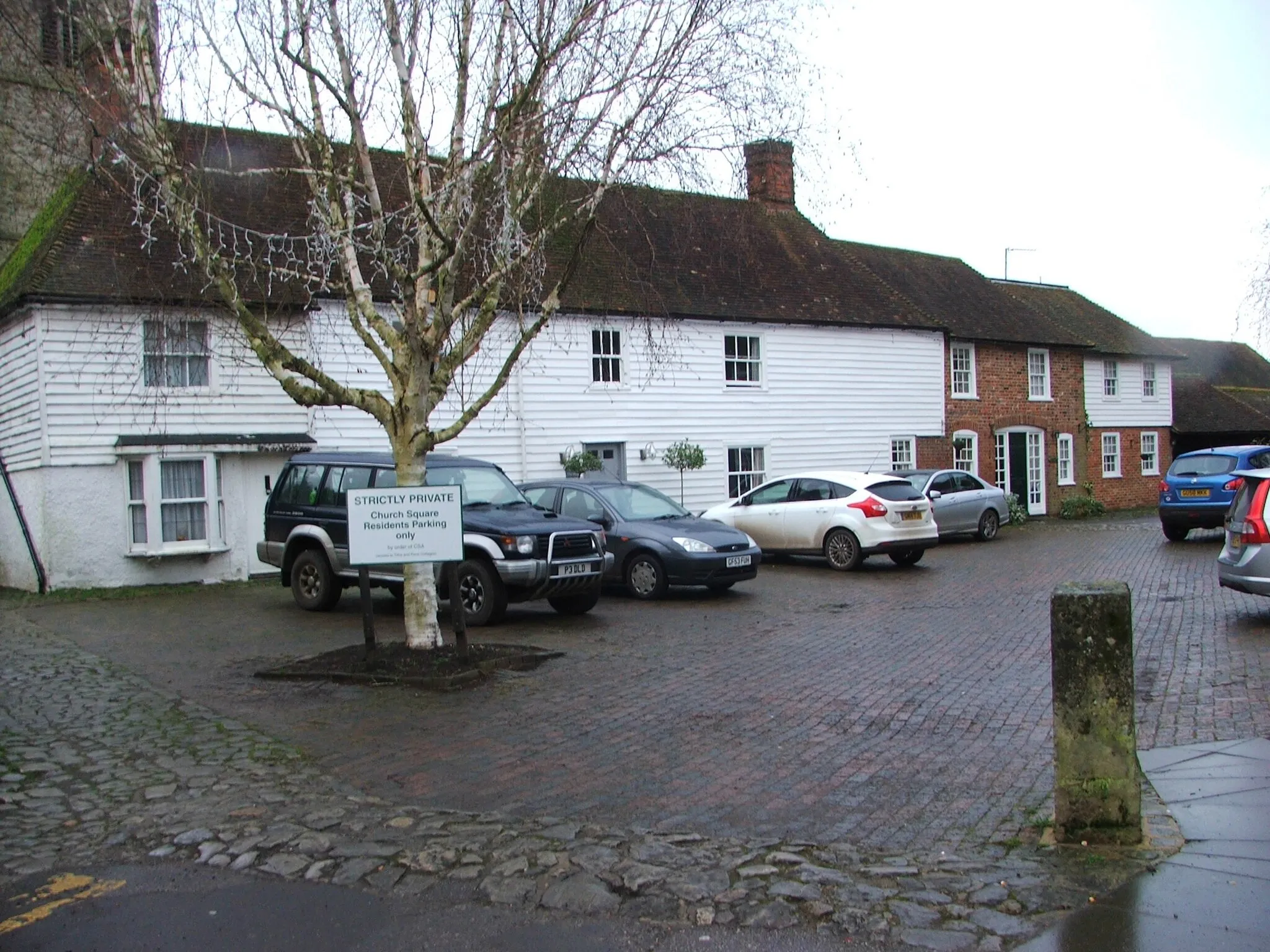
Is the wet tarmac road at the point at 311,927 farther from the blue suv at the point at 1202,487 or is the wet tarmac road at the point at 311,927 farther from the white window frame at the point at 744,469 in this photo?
the white window frame at the point at 744,469

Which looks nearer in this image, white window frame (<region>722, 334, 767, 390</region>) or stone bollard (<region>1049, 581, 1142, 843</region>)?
stone bollard (<region>1049, 581, 1142, 843</region>)

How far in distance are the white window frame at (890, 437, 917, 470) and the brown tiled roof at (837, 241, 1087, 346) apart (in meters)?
3.48

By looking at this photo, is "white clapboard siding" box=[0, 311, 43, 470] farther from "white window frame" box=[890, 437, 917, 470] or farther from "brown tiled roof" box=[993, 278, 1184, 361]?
"brown tiled roof" box=[993, 278, 1184, 361]

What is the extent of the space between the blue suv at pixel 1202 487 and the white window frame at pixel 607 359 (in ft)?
36.7

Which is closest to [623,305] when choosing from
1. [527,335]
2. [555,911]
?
[527,335]

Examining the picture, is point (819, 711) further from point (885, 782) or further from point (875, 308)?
point (875, 308)

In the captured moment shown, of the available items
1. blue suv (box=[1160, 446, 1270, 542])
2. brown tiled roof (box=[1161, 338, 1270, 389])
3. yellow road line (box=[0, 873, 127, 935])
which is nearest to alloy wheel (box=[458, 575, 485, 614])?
yellow road line (box=[0, 873, 127, 935])

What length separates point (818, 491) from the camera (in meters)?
19.6

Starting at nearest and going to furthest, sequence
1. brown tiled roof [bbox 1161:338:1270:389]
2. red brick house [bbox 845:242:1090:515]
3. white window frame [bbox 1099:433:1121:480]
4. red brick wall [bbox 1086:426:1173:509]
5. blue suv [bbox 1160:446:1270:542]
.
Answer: blue suv [bbox 1160:446:1270:542]
red brick house [bbox 845:242:1090:515]
red brick wall [bbox 1086:426:1173:509]
white window frame [bbox 1099:433:1121:480]
brown tiled roof [bbox 1161:338:1270:389]

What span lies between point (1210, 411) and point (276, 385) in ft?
119

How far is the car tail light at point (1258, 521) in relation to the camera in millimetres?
11492

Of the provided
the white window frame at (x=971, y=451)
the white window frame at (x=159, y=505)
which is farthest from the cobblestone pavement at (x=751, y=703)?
the white window frame at (x=971, y=451)

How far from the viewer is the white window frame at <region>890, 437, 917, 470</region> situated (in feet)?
96.9

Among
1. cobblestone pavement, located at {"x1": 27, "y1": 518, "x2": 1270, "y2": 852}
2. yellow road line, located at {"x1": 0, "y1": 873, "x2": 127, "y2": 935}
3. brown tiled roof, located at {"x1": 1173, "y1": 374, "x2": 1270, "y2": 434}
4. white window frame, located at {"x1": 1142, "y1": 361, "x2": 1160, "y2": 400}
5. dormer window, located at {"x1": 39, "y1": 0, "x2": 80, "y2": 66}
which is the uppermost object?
dormer window, located at {"x1": 39, "y1": 0, "x2": 80, "y2": 66}
